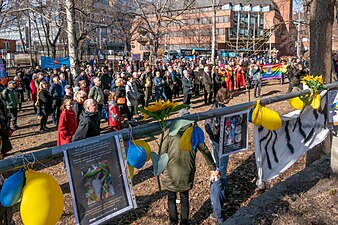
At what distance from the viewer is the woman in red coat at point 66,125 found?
6895 mm

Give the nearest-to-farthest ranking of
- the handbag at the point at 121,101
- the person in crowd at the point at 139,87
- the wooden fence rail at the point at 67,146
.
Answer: the wooden fence rail at the point at 67,146 < the handbag at the point at 121,101 < the person in crowd at the point at 139,87

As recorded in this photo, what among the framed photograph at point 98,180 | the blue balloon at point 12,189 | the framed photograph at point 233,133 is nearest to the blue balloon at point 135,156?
the framed photograph at point 98,180

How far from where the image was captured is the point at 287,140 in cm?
411

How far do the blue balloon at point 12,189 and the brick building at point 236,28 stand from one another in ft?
19.6

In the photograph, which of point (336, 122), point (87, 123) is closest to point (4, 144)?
point (87, 123)

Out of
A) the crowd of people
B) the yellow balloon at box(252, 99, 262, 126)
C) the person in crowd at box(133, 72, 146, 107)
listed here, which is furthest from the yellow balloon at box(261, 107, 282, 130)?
the person in crowd at box(133, 72, 146, 107)

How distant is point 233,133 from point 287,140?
50.7 inches

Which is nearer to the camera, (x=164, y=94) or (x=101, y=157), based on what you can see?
(x=101, y=157)

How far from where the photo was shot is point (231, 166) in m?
6.47

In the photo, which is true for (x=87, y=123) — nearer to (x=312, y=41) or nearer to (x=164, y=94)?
(x=312, y=41)

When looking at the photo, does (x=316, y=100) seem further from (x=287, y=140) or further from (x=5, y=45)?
(x=5, y=45)

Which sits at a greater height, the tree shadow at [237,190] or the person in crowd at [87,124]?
the person in crowd at [87,124]

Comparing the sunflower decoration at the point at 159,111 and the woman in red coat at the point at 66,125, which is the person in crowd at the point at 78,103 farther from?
the sunflower decoration at the point at 159,111

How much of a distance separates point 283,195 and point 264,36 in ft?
13.7
